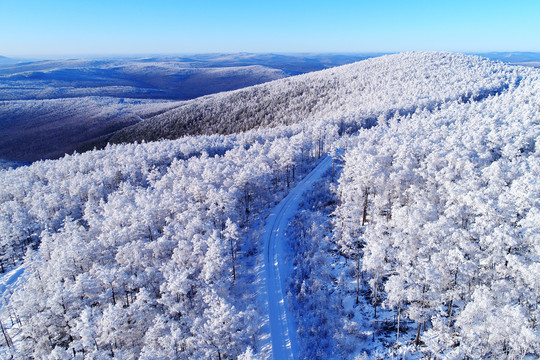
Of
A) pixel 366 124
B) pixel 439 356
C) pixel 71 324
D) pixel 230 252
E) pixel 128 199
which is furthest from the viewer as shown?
pixel 366 124

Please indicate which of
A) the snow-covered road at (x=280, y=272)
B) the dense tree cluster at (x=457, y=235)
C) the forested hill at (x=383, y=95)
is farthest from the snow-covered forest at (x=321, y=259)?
the forested hill at (x=383, y=95)

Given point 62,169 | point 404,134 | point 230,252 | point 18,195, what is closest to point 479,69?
point 404,134

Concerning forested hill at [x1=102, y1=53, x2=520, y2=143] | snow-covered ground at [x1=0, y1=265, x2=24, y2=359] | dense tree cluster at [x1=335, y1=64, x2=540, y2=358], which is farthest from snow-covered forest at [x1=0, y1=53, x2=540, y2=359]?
forested hill at [x1=102, y1=53, x2=520, y2=143]

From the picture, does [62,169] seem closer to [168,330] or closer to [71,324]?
[71,324]

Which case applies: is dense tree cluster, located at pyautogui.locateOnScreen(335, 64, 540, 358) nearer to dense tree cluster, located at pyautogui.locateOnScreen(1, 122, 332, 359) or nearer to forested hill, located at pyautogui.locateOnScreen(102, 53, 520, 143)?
dense tree cluster, located at pyautogui.locateOnScreen(1, 122, 332, 359)

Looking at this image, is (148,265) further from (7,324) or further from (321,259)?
(321,259)

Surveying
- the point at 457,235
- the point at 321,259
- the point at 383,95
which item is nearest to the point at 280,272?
the point at 321,259
